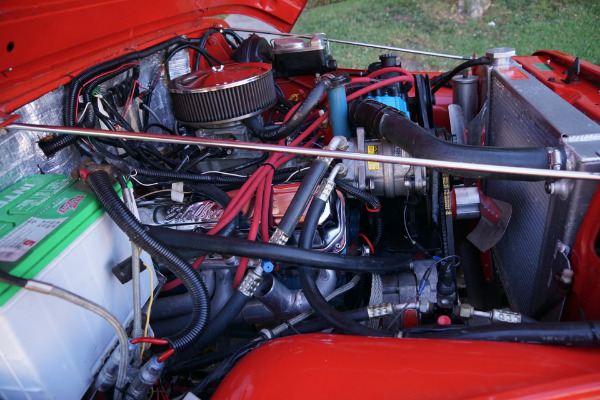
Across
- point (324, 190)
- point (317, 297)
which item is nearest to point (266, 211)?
point (324, 190)

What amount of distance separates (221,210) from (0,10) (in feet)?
2.52

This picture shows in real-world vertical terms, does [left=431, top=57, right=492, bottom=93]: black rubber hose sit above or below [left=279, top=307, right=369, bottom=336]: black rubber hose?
above

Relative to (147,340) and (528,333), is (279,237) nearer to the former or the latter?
(147,340)

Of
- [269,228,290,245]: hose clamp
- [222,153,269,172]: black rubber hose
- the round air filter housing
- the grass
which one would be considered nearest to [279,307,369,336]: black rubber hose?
[269,228,290,245]: hose clamp

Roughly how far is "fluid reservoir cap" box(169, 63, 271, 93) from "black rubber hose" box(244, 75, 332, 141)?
0.17 meters

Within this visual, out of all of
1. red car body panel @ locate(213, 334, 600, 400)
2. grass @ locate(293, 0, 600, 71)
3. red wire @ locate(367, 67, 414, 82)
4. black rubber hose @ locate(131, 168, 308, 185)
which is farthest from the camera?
grass @ locate(293, 0, 600, 71)

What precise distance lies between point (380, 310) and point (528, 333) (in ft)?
1.20

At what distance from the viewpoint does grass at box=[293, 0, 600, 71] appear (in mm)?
6094

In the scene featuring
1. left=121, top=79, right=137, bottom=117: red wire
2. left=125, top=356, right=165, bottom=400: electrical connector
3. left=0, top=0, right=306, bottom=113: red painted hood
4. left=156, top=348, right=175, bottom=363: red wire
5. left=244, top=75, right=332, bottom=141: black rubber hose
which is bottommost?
left=125, top=356, right=165, bottom=400: electrical connector

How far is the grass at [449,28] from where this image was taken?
20.0 ft

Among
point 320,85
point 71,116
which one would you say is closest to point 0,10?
point 71,116

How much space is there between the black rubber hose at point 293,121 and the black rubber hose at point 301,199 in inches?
15.8

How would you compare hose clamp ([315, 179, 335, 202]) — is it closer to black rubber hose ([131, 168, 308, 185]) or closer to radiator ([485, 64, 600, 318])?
black rubber hose ([131, 168, 308, 185])

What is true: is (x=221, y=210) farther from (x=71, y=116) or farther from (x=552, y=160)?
(x=552, y=160)
